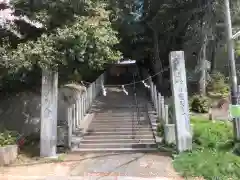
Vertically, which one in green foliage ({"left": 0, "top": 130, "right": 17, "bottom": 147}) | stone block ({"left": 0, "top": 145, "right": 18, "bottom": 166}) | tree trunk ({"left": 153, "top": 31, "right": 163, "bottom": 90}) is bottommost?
stone block ({"left": 0, "top": 145, "right": 18, "bottom": 166})

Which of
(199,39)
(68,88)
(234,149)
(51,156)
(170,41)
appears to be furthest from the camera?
(170,41)

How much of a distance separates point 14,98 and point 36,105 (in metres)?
1.13

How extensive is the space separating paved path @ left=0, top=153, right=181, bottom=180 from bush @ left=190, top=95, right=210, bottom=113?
664 centimetres

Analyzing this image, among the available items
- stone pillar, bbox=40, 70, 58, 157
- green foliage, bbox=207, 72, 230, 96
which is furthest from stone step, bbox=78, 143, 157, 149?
green foliage, bbox=207, 72, 230, 96

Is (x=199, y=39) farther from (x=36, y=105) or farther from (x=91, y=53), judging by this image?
(x=36, y=105)

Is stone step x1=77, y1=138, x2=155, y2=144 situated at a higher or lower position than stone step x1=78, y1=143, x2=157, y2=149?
higher

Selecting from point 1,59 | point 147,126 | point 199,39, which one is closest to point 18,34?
point 1,59

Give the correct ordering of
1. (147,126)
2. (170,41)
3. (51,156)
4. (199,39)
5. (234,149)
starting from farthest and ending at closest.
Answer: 1. (170,41)
2. (199,39)
3. (147,126)
4. (51,156)
5. (234,149)

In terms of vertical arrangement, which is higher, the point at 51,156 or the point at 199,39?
the point at 199,39

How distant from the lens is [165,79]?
2303cm

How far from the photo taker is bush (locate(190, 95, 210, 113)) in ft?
57.3

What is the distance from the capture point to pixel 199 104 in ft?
57.5

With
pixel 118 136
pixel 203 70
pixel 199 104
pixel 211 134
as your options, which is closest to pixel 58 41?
pixel 118 136

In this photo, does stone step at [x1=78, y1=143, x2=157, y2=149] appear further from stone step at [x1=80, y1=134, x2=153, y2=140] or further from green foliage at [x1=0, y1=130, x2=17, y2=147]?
green foliage at [x1=0, y1=130, x2=17, y2=147]
